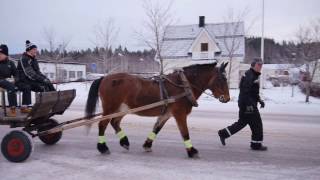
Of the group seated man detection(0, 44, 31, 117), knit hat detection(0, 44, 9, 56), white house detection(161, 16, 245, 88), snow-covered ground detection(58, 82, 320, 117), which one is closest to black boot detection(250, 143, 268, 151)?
seated man detection(0, 44, 31, 117)

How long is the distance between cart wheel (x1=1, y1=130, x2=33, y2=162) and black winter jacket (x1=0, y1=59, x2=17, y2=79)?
1216 mm

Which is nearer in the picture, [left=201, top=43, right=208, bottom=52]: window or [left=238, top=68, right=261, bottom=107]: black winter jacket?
[left=238, top=68, right=261, bottom=107]: black winter jacket

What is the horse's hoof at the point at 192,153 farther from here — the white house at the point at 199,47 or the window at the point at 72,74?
the window at the point at 72,74

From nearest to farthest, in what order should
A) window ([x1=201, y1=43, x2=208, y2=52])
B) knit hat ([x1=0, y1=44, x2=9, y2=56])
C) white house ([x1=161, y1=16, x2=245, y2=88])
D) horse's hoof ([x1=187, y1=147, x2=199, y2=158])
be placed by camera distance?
1. horse's hoof ([x1=187, y1=147, x2=199, y2=158])
2. knit hat ([x1=0, y1=44, x2=9, y2=56])
3. white house ([x1=161, y1=16, x2=245, y2=88])
4. window ([x1=201, y1=43, x2=208, y2=52])

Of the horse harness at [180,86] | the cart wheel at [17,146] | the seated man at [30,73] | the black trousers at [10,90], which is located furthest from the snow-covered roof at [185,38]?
the cart wheel at [17,146]

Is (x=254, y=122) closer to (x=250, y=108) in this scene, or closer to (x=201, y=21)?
(x=250, y=108)

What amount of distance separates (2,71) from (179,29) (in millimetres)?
37145

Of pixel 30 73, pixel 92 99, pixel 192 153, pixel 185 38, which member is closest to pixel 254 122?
pixel 192 153

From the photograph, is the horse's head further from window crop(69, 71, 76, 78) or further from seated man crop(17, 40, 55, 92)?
window crop(69, 71, 76, 78)

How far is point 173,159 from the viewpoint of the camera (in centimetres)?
719

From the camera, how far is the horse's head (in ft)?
25.2

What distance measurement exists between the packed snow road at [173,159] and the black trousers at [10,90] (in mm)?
1076

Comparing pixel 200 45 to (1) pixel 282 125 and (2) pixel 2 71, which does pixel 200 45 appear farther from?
(2) pixel 2 71

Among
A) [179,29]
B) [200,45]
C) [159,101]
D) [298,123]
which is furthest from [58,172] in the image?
[179,29]
